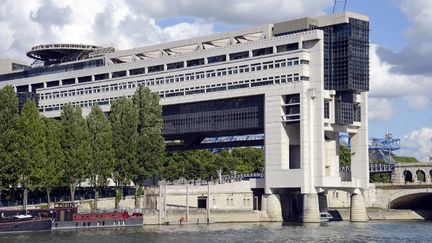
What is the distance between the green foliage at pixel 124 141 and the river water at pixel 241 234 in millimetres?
15483

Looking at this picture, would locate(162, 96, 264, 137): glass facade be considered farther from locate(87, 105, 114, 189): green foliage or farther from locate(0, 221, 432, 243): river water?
locate(87, 105, 114, 189): green foliage

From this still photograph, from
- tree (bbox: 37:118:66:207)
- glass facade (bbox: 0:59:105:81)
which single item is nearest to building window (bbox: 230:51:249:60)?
glass facade (bbox: 0:59:105:81)

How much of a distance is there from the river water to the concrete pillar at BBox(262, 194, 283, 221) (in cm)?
1345

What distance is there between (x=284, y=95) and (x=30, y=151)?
157 ft

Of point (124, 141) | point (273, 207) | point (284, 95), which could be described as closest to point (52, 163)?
point (124, 141)

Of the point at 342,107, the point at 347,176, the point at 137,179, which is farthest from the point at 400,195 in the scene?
the point at 137,179

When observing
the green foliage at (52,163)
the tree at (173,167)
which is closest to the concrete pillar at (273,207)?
the green foliage at (52,163)

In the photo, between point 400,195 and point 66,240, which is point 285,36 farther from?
point 66,240

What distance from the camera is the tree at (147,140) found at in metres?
145

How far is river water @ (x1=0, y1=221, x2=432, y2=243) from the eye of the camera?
4225 inches

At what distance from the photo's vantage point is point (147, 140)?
146 m

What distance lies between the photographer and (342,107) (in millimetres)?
155500

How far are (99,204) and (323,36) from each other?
4911 centimetres

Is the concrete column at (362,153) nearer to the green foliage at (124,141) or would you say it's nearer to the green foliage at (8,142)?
the green foliage at (124,141)
